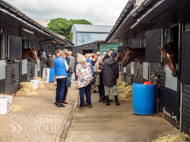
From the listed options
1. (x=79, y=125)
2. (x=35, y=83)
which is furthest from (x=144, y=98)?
(x=35, y=83)

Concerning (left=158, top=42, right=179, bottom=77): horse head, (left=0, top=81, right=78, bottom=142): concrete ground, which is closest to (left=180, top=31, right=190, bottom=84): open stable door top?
(left=158, top=42, right=179, bottom=77): horse head

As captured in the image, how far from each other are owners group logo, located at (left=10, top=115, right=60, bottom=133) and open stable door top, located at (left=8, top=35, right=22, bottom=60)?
3006 millimetres

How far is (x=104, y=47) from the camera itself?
22312mm

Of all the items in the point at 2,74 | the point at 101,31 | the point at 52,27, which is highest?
the point at 52,27

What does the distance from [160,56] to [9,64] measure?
5.49 meters

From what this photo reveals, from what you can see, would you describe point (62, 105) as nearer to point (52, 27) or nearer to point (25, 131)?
point (25, 131)

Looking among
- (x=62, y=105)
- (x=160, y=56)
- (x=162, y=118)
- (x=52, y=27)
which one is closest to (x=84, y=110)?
(x=62, y=105)

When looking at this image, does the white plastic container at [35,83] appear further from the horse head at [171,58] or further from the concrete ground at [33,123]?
the horse head at [171,58]

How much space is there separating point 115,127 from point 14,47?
498 cm

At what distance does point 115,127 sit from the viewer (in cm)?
491

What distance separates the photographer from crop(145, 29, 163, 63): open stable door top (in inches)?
216

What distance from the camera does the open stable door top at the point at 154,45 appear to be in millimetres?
5480

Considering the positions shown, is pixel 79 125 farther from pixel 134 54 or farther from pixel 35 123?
pixel 134 54

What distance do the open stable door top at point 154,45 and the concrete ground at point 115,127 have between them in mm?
1448
